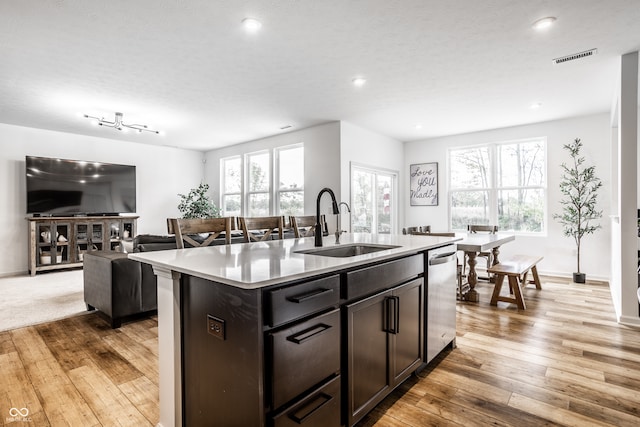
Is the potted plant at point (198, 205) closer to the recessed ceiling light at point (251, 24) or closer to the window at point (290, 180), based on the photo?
the window at point (290, 180)

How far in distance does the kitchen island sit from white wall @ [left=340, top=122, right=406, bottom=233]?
3751mm

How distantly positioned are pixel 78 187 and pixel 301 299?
667 cm

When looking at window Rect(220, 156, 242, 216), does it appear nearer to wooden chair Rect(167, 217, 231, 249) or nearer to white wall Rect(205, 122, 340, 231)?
white wall Rect(205, 122, 340, 231)

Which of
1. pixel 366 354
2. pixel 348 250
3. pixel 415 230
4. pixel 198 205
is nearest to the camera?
pixel 366 354

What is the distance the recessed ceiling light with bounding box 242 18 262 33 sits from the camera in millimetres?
2596

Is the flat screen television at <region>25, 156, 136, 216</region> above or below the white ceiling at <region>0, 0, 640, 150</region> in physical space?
below

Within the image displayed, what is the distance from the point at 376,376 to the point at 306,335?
637 millimetres

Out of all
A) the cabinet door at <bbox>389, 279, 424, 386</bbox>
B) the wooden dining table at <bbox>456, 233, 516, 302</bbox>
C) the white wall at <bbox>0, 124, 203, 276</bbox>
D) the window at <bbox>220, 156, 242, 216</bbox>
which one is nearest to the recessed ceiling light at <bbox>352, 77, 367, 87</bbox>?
the wooden dining table at <bbox>456, 233, 516, 302</bbox>

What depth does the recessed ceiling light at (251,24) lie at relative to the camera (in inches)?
102

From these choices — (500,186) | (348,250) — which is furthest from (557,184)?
(348,250)

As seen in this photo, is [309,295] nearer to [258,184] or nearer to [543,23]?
[543,23]

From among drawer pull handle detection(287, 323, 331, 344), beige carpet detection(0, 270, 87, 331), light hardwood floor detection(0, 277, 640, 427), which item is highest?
drawer pull handle detection(287, 323, 331, 344)

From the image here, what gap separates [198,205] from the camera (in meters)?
7.35

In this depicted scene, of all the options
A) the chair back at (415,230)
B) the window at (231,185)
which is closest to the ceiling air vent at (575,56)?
the chair back at (415,230)
